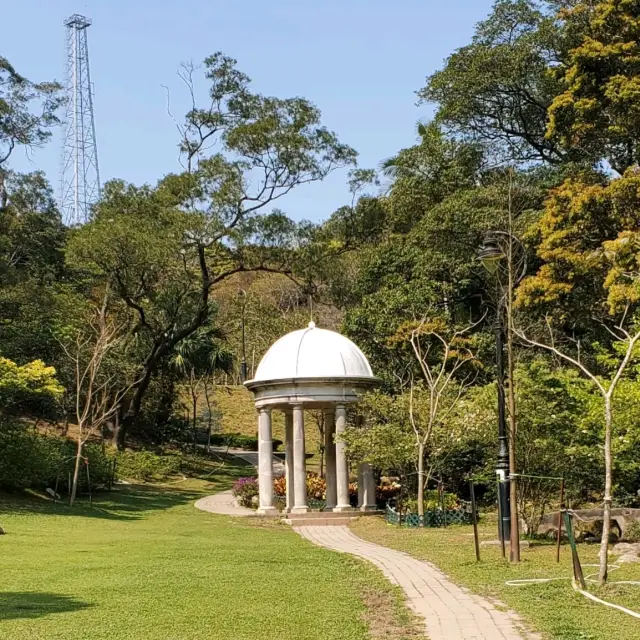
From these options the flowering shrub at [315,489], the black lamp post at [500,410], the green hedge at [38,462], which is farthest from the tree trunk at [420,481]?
the green hedge at [38,462]

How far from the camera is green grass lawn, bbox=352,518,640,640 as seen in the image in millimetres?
7910

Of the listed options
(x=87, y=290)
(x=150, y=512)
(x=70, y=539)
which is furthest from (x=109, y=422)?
(x=70, y=539)

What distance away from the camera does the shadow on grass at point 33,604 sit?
915 cm

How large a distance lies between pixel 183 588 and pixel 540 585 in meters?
4.23

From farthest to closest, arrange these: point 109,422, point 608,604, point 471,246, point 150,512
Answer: point 109,422
point 471,246
point 150,512
point 608,604

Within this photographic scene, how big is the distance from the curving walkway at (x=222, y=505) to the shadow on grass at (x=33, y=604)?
16.7m

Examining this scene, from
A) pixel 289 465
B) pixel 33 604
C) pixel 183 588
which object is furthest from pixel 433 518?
pixel 33 604

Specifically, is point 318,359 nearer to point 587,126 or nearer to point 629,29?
point 587,126

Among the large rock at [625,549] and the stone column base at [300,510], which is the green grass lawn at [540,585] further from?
the stone column base at [300,510]

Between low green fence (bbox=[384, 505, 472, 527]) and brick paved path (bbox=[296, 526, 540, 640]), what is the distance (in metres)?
7.60

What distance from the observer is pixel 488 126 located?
34.7 metres

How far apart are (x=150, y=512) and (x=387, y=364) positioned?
32.7ft

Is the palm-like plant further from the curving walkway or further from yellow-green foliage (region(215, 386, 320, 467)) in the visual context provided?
the curving walkway

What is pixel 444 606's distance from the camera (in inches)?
366
